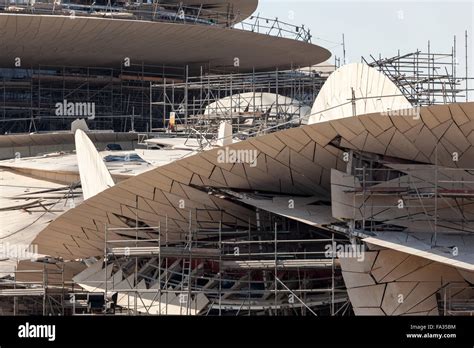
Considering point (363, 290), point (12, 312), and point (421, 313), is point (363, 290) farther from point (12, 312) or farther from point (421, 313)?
point (12, 312)

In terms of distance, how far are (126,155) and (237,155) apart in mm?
18608

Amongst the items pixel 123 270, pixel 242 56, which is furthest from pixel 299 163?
pixel 242 56

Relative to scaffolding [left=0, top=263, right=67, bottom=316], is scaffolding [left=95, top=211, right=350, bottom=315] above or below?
above

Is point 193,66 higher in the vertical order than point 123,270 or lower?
higher

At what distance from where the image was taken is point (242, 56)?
69.2 m
